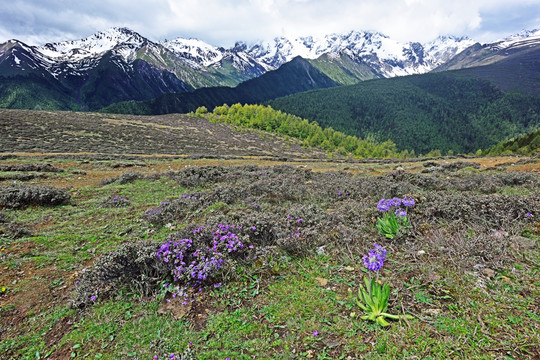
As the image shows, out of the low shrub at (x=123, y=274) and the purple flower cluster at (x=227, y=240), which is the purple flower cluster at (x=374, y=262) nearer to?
the purple flower cluster at (x=227, y=240)

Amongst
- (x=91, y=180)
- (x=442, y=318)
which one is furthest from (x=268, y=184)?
(x=91, y=180)

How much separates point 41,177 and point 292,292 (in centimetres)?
1539

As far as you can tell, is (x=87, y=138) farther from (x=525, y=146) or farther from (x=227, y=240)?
(x=525, y=146)

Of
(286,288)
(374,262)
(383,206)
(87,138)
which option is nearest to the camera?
(374,262)

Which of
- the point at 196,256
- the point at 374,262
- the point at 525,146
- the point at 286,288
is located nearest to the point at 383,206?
the point at 374,262

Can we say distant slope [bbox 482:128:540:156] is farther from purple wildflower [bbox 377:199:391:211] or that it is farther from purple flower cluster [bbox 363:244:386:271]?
purple flower cluster [bbox 363:244:386:271]

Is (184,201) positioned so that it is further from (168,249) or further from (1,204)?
(1,204)

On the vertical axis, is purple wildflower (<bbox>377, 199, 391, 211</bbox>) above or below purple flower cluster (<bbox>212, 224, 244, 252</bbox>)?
below

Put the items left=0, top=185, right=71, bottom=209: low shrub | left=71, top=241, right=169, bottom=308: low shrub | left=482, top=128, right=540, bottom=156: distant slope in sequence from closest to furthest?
left=71, top=241, right=169, bottom=308: low shrub → left=0, top=185, right=71, bottom=209: low shrub → left=482, top=128, right=540, bottom=156: distant slope

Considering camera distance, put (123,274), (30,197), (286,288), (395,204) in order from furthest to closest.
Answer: (30,197) → (395,204) → (123,274) → (286,288)

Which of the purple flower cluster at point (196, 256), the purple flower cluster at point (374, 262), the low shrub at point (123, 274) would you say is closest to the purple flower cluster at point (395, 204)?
the purple flower cluster at point (374, 262)

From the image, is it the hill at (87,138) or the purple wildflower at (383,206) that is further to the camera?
the hill at (87,138)

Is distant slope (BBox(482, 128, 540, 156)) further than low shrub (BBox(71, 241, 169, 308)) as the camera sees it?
Yes

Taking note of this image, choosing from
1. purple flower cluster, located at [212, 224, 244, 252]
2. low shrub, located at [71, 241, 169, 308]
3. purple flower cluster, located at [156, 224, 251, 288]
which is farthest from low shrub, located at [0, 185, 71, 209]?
purple flower cluster, located at [212, 224, 244, 252]
